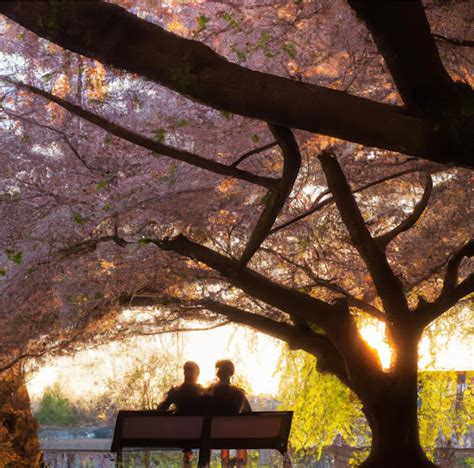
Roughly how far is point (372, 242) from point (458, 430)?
917 centimetres

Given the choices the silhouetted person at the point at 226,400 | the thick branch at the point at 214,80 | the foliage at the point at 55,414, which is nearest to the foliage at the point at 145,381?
the silhouetted person at the point at 226,400

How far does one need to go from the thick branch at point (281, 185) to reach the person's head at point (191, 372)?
42.4 inches

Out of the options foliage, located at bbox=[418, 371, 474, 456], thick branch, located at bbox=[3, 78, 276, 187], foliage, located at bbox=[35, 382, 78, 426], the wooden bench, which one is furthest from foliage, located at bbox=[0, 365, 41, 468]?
foliage, located at bbox=[35, 382, 78, 426]

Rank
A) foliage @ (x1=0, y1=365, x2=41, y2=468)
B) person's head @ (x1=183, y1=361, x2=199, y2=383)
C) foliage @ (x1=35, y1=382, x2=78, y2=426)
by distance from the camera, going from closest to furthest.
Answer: person's head @ (x1=183, y1=361, x2=199, y2=383), foliage @ (x1=0, y1=365, x2=41, y2=468), foliage @ (x1=35, y1=382, x2=78, y2=426)

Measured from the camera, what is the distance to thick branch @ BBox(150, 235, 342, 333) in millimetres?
8180

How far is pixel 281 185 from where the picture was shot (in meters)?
6.63

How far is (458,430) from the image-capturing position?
16359 millimetres

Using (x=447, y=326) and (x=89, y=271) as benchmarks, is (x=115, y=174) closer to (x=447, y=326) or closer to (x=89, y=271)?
(x=89, y=271)

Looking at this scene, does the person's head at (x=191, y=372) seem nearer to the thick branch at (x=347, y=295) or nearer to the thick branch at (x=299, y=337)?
the thick branch at (x=347, y=295)

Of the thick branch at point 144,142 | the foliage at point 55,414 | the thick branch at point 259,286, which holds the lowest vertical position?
the thick branch at point 259,286

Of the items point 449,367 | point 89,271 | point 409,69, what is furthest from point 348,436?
point 409,69

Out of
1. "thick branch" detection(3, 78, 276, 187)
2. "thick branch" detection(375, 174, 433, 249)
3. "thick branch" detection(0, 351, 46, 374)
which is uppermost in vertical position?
"thick branch" detection(375, 174, 433, 249)

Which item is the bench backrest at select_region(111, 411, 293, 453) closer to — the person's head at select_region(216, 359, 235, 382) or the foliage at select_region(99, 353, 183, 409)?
the person's head at select_region(216, 359, 235, 382)

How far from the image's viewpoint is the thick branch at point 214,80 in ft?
13.4
